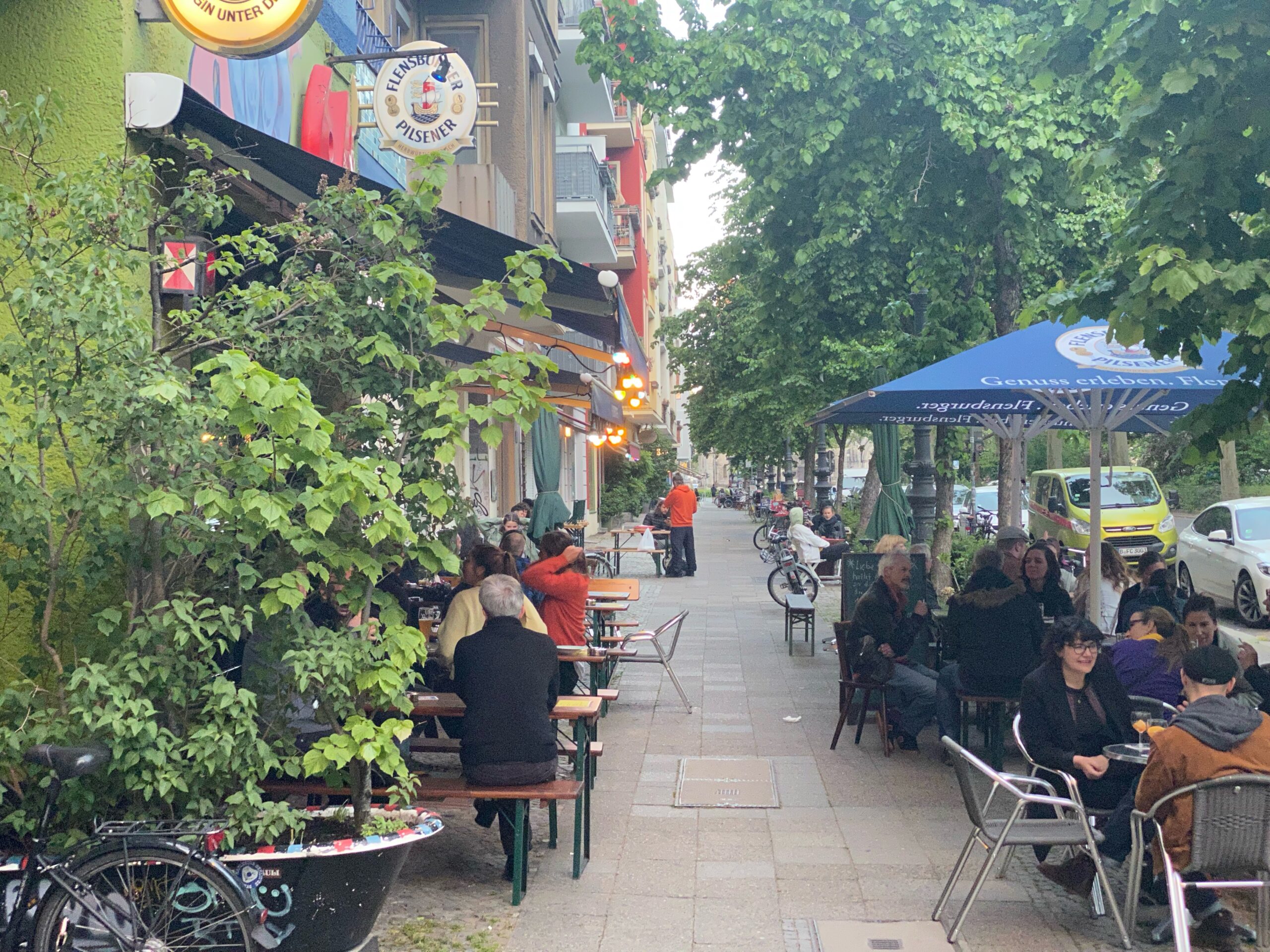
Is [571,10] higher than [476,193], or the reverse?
[571,10]

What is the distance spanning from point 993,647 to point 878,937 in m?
3.09

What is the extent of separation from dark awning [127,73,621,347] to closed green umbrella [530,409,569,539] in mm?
7531

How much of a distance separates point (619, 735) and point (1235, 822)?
200 inches

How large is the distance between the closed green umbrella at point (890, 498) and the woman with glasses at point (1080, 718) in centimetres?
844

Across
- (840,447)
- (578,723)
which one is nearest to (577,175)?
(840,447)

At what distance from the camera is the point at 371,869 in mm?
4414

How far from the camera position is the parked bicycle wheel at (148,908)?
3982mm

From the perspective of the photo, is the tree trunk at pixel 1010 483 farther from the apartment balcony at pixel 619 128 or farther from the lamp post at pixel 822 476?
the apartment balcony at pixel 619 128

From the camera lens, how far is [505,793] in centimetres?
540

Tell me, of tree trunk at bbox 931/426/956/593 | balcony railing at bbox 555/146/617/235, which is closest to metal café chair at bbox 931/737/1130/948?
tree trunk at bbox 931/426/956/593

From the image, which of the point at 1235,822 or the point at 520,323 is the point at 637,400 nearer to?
the point at 520,323

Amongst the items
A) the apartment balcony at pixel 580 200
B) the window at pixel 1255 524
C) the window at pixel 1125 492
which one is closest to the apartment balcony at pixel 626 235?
the apartment balcony at pixel 580 200

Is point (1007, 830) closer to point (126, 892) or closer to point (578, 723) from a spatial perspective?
point (578, 723)

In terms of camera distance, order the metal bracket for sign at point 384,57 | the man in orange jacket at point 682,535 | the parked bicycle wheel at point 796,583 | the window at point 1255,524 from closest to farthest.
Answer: the metal bracket for sign at point 384,57 < the window at point 1255,524 < the parked bicycle wheel at point 796,583 < the man in orange jacket at point 682,535
